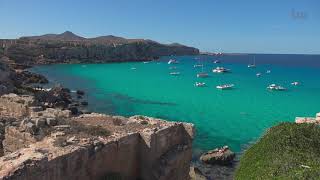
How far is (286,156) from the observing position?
51.5ft

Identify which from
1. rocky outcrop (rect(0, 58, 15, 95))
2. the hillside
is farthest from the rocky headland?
rocky outcrop (rect(0, 58, 15, 95))

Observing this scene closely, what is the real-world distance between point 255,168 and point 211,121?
24.5m

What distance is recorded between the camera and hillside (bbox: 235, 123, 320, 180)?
46.1 feet

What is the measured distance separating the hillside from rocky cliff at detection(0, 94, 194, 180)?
2.95 meters

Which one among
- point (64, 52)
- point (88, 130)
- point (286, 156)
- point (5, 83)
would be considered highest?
point (64, 52)

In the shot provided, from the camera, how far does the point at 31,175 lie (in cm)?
985

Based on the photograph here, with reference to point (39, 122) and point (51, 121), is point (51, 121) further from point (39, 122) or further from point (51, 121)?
point (39, 122)

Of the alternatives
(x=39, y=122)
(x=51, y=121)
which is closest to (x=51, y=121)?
(x=51, y=121)

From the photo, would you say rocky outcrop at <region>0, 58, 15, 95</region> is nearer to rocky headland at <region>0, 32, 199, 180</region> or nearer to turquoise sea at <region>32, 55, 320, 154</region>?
turquoise sea at <region>32, 55, 320, 154</region>

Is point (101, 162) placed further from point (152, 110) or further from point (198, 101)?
point (198, 101)

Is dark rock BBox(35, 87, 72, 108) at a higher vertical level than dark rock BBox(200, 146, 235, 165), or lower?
higher

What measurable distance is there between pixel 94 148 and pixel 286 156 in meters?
7.89

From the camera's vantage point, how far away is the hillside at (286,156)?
46.1ft

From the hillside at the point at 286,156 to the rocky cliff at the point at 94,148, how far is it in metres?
2.95
